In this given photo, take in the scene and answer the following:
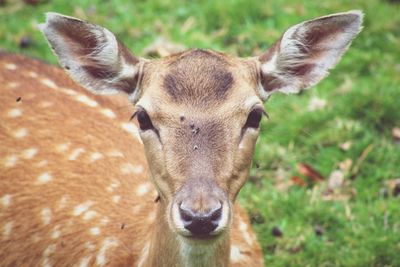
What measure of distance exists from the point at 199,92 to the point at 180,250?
720mm

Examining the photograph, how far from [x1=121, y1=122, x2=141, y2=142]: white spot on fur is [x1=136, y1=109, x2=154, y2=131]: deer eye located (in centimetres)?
127

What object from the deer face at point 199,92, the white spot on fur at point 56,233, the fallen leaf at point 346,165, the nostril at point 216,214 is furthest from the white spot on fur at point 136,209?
the fallen leaf at point 346,165

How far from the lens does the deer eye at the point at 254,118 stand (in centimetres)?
372

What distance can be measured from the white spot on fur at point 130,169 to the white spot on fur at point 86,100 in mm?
599

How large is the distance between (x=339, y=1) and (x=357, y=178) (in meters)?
2.42

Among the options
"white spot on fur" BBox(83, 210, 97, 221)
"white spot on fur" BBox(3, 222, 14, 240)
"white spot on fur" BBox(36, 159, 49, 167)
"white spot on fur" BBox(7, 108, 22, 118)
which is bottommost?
"white spot on fur" BBox(3, 222, 14, 240)

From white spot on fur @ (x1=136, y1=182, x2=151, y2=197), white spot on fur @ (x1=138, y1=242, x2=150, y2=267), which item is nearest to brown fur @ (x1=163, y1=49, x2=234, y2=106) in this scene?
white spot on fur @ (x1=138, y1=242, x2=150, y2=267)

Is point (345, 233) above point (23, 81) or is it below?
below

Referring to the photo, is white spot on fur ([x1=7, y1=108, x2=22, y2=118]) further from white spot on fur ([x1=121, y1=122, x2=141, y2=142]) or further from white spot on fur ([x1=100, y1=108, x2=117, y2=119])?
white spot on fur ([x1=121, y1=122, x2=141, y2=142])

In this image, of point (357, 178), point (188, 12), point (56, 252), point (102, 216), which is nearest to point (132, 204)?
point (102, 216)

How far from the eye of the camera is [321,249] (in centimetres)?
541

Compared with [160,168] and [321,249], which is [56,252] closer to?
[160,168]

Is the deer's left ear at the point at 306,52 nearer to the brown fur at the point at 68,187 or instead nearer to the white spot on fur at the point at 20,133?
the brown fur at the point at 68,187

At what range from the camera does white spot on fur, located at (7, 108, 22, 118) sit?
4.89 metres
